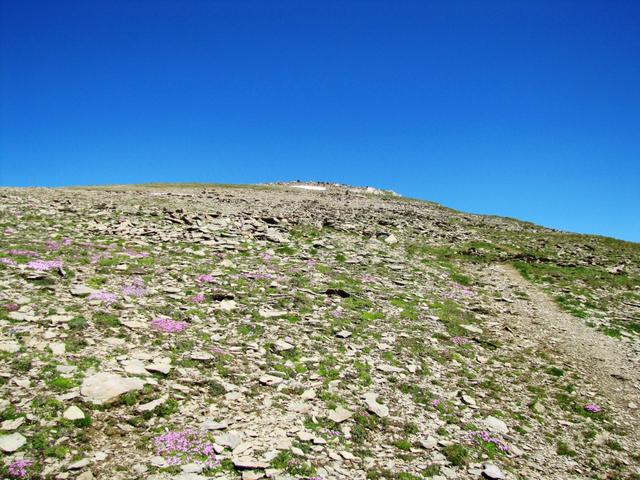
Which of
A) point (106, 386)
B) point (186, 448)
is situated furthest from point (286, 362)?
point (106, 386)

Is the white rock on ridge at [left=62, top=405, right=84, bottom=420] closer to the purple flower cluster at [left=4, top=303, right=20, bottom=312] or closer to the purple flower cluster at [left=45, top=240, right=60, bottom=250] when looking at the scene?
the purple flower cluster at [left=4, top=303, right=20, bottom=312]

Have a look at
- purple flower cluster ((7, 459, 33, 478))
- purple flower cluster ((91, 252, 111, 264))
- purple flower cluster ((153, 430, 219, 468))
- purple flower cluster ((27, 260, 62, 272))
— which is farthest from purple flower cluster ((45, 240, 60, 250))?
purple flower cluster ((153, 430, 219, 468))

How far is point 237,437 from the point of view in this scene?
9.56 metres

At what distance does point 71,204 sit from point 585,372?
3585 cm

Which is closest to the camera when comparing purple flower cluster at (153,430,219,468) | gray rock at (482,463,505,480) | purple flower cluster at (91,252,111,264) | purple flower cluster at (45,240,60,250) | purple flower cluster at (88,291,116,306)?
purple flower cluster at (153,430,219,468)

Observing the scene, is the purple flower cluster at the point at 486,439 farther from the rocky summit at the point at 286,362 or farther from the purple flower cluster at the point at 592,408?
the purple flower cluster at the point at 592,408

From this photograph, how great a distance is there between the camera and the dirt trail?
1502 cm

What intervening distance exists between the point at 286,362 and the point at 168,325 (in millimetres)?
4634

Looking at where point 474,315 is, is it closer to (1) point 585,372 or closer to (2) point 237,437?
(1) point 585,372

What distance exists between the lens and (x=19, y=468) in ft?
24.7

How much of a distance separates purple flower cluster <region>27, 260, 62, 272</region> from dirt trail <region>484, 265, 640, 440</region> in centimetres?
2228

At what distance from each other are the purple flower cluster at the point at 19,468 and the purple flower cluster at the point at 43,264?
456 inches

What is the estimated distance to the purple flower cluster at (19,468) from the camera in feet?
24.3

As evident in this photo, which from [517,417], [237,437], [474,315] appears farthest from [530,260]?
[237,437]
